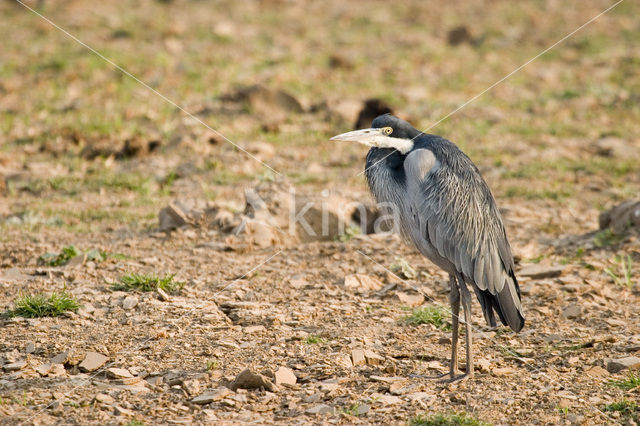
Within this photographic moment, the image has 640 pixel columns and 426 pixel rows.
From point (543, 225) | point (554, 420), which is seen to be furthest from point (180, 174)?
Result: point (554, 420)

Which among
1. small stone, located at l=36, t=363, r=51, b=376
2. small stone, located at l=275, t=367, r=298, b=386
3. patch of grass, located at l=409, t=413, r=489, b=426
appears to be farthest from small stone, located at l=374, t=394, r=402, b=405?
small stone, located at l=36, t=363, r=51, b=376

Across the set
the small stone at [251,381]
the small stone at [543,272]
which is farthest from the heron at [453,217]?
the small stone at [543,272]

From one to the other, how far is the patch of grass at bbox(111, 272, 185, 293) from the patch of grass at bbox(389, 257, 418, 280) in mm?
1731

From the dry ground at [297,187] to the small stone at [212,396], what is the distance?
0.10 feet

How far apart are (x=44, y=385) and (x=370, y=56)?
32.3 feet

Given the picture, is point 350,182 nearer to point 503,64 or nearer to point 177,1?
point 503,64

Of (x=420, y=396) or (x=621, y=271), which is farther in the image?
(x=621, y=271)

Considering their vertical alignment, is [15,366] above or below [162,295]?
below

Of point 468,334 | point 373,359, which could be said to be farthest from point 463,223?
point 373,359

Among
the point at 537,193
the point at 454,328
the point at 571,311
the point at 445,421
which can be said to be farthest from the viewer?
the point at 537,193

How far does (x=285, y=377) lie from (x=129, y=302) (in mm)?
1538

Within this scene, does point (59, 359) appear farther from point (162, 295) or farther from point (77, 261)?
point (77, 261)

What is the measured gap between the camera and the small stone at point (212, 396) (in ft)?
14.5

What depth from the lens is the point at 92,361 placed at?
4.81m
